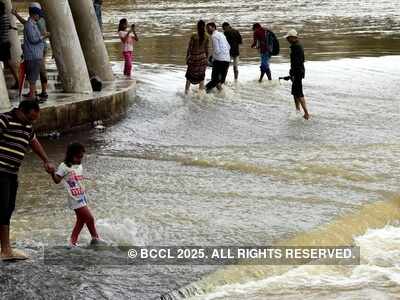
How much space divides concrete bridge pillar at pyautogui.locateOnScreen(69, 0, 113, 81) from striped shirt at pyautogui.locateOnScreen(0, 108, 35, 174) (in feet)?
32.4

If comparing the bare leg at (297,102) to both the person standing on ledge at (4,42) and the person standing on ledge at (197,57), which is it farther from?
the person standing on ledge at (4,42)

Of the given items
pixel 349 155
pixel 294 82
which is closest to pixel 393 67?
pixel 294 82

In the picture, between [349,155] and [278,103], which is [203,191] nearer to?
[349,155]

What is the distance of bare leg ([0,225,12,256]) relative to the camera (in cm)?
757

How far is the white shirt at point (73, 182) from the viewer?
7.71m

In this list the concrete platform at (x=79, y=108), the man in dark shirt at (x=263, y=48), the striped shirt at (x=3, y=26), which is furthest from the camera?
the man in dark shirt at (x=263, y=48)

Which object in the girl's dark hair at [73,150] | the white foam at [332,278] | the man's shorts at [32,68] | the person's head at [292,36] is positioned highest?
the person's head at [292,36]

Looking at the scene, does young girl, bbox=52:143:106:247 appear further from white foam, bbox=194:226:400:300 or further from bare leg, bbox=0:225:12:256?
white foam, bbox=194:226:400:300

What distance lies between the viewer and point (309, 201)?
9.93 meters

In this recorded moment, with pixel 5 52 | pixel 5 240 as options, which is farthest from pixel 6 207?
pixel 5 52

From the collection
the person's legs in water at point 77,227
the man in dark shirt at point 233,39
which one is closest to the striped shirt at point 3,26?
the man in dark shirt at point 233,39

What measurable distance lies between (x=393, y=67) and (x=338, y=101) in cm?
547

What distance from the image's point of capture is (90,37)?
17.2 meters

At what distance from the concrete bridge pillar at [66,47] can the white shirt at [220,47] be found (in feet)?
12.2
